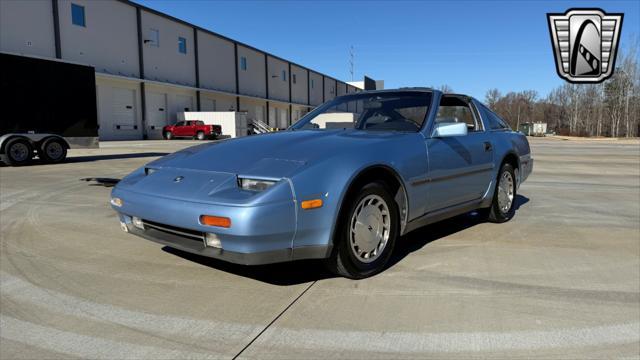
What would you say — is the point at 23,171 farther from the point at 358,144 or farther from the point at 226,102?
the point at 226,102

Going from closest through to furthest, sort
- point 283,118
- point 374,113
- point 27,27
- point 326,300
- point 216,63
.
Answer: point 326,300
point 374,113
point 27,27
point 216,63
point 283,118

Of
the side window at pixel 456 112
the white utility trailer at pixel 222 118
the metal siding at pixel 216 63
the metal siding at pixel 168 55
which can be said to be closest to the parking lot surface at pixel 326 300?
the side window at pixel 456 112

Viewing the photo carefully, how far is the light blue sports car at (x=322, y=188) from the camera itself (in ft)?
9.22

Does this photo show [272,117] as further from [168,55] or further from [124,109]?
[124,109]

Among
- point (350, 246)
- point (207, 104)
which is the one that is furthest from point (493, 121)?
point (207, 104)

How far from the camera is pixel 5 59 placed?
11.9 meters

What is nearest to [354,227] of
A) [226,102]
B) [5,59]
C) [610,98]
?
[5,59]

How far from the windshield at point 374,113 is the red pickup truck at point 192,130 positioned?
29.8 meters

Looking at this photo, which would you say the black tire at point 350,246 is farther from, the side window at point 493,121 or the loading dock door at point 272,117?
the loading dock door at point 272,117

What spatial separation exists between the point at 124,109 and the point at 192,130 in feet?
15.8

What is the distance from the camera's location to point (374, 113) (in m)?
4.63

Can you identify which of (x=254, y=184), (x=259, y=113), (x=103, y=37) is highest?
(x=103, y=37)

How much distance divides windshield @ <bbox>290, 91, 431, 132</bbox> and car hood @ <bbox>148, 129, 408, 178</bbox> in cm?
39

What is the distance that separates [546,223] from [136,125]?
3204 cm
